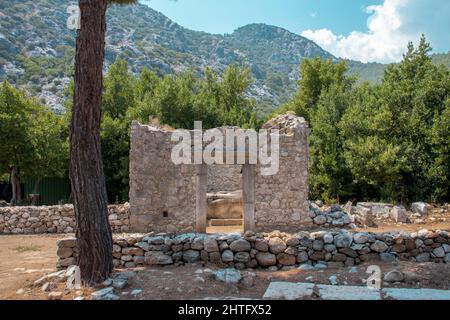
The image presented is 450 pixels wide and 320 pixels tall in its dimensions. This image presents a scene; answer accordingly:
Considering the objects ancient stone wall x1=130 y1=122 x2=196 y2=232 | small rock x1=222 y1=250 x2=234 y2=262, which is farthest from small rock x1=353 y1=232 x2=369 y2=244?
ancient stone wall x1=130 y1=122 x2=196 y2=232

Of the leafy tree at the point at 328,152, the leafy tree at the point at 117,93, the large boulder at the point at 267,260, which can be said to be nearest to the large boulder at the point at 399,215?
the leafy tree at the point at 328,152

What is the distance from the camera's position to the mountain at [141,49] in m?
48.8

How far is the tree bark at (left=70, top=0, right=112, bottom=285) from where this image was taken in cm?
554

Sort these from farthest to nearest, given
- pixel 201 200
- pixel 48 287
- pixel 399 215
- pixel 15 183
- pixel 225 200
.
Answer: pixel 15 183
pixel 225 200
pixel 399 215
pixel 201 200
pixel 48 287

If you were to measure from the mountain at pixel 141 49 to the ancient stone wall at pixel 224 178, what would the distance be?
15.5 m

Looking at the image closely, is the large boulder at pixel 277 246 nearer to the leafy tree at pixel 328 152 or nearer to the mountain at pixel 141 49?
the leafy tree at pixel 328 152

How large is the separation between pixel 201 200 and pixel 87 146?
5.42 metres

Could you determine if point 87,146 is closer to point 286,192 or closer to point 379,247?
point 379,247

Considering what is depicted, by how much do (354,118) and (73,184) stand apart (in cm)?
1358

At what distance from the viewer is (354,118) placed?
16.3 meters

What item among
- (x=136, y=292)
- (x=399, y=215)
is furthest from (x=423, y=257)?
(x=399, y=215)

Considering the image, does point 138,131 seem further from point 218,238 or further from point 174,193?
point 218,238

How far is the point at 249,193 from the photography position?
10.7 meters

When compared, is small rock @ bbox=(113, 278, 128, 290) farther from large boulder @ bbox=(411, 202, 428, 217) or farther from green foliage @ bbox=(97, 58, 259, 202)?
green foliage @ bbox=(97, 58, 259, 202)
